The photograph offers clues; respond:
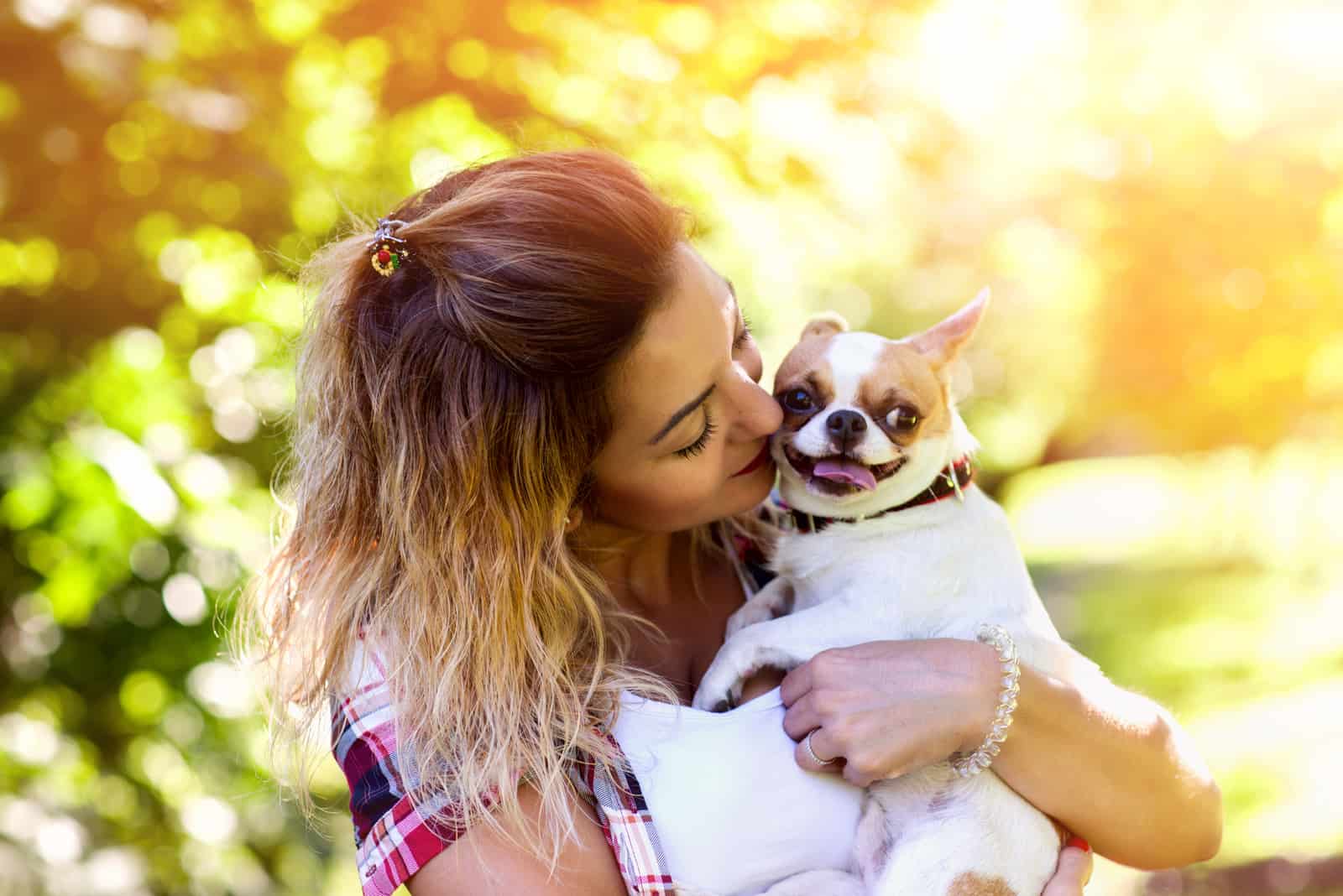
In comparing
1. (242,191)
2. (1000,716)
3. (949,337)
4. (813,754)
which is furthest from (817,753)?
(242,191)

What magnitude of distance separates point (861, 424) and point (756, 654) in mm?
478

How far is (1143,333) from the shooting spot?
6.65m

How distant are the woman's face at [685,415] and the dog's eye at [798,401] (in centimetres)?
18

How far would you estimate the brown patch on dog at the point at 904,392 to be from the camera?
7.30 feet

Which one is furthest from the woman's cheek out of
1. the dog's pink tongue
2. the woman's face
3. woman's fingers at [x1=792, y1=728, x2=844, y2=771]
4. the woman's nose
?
woman's fingers at [x1=792, y1=728, x2=844, y2=771]

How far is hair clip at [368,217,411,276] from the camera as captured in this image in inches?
72.8

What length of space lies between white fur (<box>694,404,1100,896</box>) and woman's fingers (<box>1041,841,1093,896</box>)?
18 millimetres

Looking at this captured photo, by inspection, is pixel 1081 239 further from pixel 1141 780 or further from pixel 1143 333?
pixel 1141 780

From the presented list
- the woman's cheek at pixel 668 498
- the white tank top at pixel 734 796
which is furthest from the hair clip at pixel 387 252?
the white tank top at pixel 734 796

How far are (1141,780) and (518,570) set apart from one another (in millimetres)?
1133

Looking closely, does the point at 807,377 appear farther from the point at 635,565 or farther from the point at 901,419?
the point at 635,565

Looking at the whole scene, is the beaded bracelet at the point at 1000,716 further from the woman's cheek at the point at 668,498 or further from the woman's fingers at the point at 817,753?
the woman's cheek at the point at 668,498

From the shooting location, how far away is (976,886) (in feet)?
6.07

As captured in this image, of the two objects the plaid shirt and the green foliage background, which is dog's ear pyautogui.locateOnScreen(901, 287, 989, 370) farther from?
the plaid shirt
